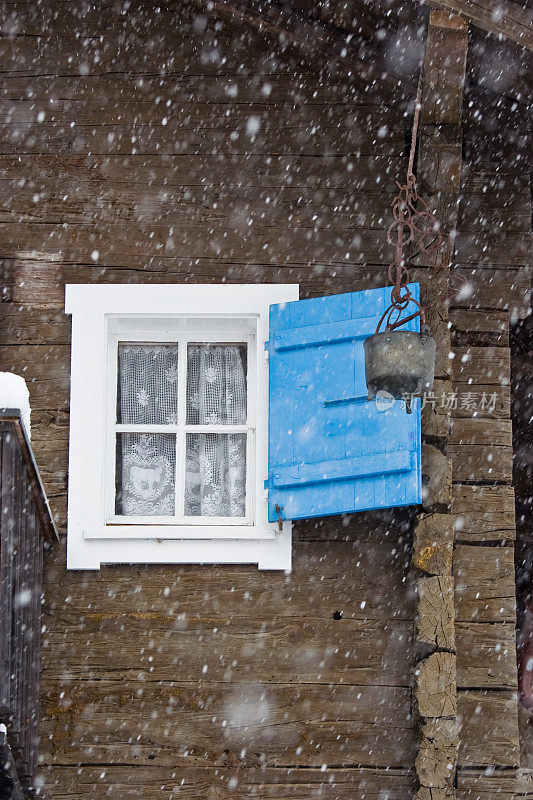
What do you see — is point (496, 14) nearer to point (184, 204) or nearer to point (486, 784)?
point (184, 204)

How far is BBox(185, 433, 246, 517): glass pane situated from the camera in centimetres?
597

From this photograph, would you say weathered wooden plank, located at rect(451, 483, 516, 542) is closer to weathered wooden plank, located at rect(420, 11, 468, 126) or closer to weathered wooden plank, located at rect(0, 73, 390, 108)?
weathered wooden plank, located at rect(420, 11, 468, 126)

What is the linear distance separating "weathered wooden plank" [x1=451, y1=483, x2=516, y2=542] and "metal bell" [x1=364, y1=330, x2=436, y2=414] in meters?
1.35

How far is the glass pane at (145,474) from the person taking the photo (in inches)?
235

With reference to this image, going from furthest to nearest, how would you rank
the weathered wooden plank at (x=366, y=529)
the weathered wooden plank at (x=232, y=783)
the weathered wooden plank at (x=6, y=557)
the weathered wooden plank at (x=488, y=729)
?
the weathered wooden plank at (x=366, y=529)
the weathered wooden plank at (x=488, y=729)
the weathered wooden plank at (x=232, y=783)
the weathered wooden plank at (x=6, y=557)

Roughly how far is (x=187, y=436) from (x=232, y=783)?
6.53ft

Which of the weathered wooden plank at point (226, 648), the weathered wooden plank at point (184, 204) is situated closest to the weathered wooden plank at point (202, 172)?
the weathered wooden plank at point (184, 204)

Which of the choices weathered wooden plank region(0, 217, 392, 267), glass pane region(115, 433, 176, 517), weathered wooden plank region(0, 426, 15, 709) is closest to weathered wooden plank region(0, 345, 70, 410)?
glass pane region(115, 433, 176, 517)

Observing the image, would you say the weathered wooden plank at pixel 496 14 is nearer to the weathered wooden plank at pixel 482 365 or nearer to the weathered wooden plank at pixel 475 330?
the weathered wooden plank at pixel 475 330

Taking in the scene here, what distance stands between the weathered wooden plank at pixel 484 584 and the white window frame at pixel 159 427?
3.45 feet

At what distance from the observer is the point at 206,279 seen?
20.0 feet

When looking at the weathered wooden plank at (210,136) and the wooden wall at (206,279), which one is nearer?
the wooden wall at (206,279)

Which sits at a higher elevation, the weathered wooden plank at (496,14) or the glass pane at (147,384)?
the weathered wooden plank at (496,14)

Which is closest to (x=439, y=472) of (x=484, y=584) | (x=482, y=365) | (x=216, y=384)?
(x=484, y=584)
